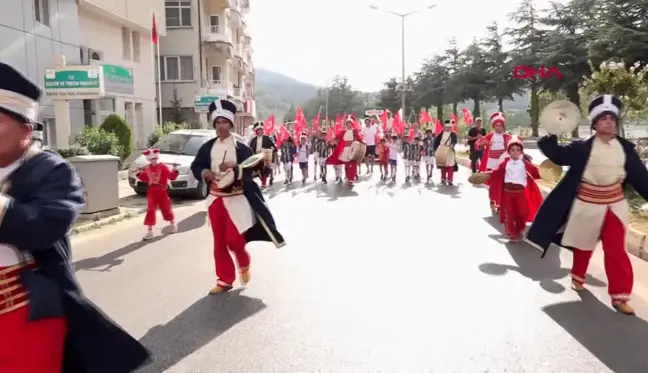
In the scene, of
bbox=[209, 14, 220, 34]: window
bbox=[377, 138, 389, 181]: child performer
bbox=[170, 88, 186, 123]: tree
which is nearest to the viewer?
bbox=[377, 138, 389, 181]: child performer

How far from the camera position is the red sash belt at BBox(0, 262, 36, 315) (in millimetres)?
2498

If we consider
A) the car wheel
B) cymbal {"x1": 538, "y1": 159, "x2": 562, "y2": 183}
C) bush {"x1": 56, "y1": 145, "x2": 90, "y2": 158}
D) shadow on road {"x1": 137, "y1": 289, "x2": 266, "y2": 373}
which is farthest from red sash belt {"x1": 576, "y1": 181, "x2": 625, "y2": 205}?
bush {"x1": 56, "y1": 145, "x2": 90, "y2": 158}

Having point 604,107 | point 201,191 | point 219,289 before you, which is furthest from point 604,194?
point 201,191

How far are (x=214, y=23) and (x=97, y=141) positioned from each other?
2424 centimetres

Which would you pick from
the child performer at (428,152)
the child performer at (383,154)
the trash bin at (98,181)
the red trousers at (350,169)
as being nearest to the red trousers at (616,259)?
the trash bin at (98,181)

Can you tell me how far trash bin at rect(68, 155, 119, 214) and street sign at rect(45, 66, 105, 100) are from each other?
6087 millimetres

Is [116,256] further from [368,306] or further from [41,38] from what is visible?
[41,38]

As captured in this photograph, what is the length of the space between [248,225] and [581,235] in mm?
3176

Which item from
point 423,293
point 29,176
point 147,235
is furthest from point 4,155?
point 147,235

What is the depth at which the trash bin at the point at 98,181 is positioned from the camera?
11.5 m

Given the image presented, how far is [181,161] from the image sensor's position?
1518cm

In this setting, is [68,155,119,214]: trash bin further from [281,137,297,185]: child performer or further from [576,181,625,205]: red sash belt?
[576,181,625,205]: red sash belt

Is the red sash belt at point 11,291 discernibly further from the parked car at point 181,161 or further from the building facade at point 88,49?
the building facade at point 88,49

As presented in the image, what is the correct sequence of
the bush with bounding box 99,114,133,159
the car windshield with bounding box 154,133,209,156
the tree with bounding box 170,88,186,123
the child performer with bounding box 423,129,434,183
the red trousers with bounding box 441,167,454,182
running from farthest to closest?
the tree with bounding box 170,88,186,123
the bush with bounding box 99,114,133,159
the child performer with bounding box 423,129,434,183
the red trousers with bounding box 441,167,454,182
the car windshield with bounding box 154,133,209,156
